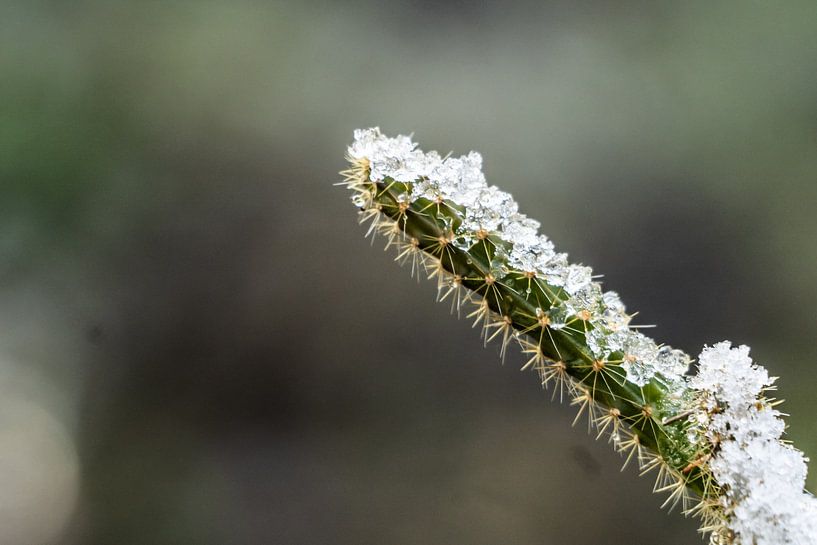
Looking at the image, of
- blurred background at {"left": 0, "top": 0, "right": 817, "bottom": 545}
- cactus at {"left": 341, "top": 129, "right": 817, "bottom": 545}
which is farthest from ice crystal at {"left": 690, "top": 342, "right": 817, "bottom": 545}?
blurred background at {"left": 0, "top": 0, "right": 817, "bottom": 545}

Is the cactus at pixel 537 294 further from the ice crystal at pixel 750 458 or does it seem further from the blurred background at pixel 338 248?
the blurred background at pixel 338 248

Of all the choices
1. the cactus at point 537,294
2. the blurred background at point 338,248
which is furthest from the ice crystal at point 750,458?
the blurred background at point 338,248

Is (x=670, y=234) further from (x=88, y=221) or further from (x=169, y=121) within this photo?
(x=88, y=221)

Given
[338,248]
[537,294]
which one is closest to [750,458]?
[537,294]

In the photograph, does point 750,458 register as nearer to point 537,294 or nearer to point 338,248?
point 537,294

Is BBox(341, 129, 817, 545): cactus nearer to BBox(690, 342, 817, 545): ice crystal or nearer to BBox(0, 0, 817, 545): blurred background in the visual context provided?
BBox(690, 342, 817, 545): ice crystal

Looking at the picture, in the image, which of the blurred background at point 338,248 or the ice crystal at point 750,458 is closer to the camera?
the ice crystal at point 750,458

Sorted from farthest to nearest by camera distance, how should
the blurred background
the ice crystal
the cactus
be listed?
the blurred background, the cactus, the ice crystal

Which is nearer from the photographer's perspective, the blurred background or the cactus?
the cactus
